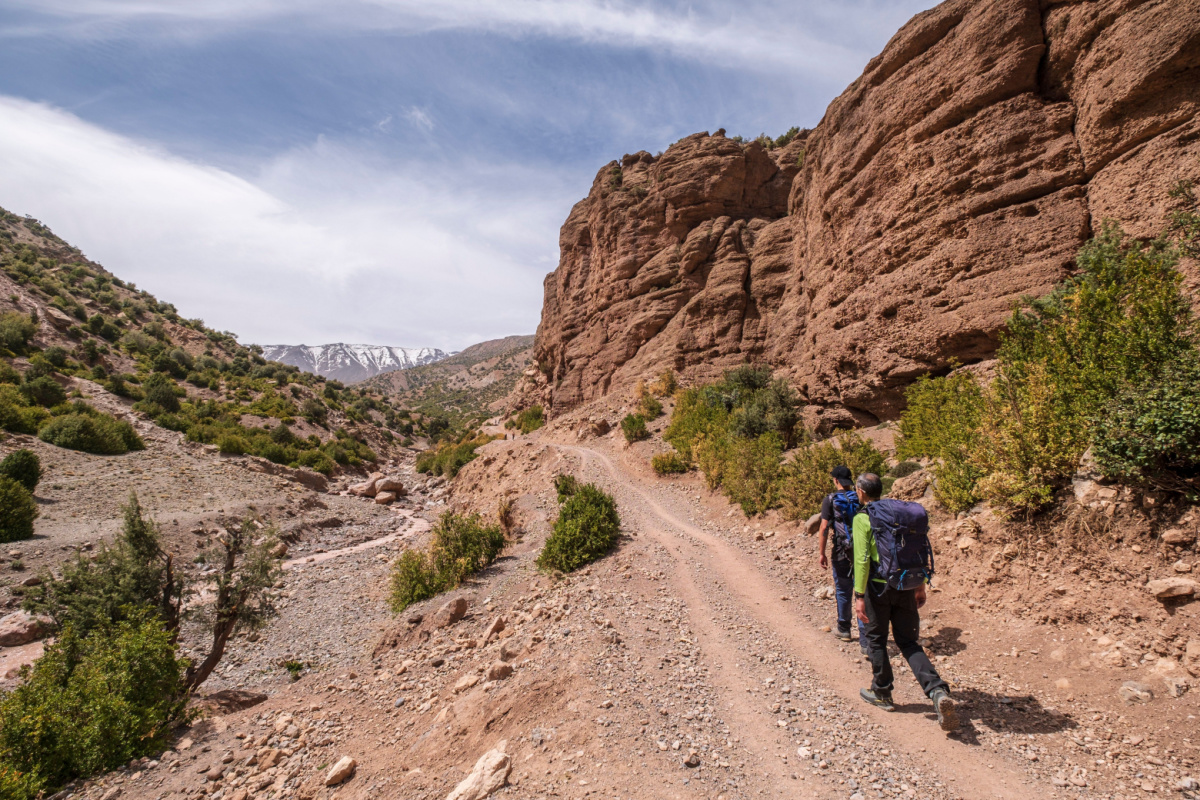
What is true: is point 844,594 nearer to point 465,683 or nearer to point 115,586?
point 465,683

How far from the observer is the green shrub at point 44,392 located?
26.5 metres

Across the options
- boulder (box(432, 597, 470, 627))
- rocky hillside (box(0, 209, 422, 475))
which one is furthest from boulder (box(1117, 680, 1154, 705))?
rocky hillside (box(0, 209, 422, 475))

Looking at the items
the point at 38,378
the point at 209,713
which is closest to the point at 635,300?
the point at 209,713

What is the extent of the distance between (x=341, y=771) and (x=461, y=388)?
5827 inches

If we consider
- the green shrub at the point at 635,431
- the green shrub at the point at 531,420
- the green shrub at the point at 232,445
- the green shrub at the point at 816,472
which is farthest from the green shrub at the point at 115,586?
the green shrub at the point at 531,420

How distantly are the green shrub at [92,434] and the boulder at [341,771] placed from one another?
28.9 m

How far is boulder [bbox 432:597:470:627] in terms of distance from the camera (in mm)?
9023

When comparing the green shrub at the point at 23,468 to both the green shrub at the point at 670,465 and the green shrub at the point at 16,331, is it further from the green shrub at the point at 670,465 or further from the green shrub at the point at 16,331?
the green shrub at the point at 670,465

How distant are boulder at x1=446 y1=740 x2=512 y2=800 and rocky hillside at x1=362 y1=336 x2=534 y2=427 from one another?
2642 inches

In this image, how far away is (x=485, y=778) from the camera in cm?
407

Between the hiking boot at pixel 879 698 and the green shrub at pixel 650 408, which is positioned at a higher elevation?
A: the green shrub at pixel 650 408

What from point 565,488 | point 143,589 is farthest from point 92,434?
point 565,488

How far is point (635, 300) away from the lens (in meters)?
34.9

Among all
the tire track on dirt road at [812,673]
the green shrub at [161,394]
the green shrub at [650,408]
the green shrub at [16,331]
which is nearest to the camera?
the tire track on dirt road at [812,673]
